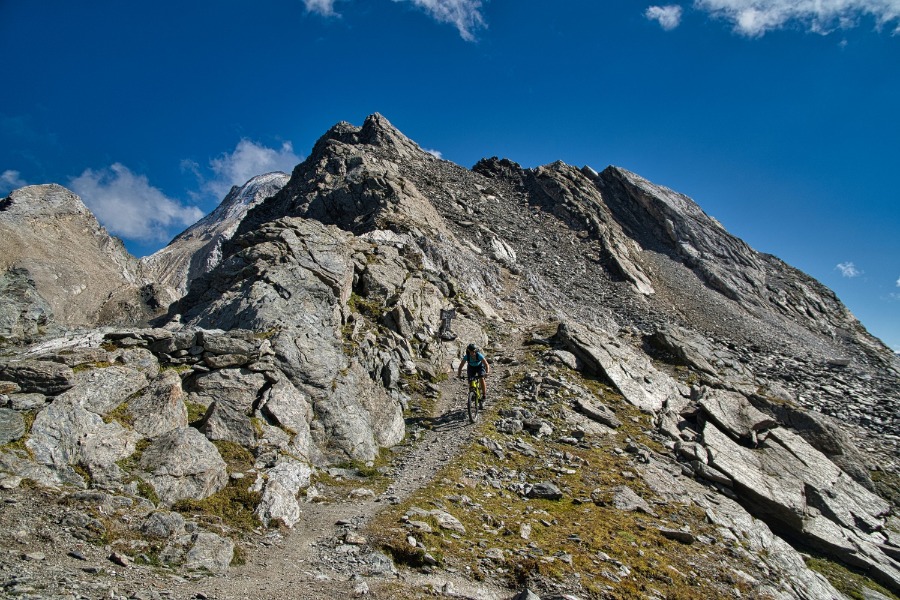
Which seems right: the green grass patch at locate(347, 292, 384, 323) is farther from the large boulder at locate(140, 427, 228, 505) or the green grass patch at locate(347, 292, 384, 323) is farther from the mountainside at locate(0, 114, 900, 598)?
the large boulder at locate(140, 427, 228, 505)

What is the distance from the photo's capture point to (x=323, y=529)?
32.5 feet

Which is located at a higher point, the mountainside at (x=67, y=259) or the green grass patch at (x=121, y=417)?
the mountainside at (x=67, y=259)

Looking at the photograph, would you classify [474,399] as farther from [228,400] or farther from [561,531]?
[228,400]

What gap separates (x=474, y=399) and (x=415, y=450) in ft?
14.8

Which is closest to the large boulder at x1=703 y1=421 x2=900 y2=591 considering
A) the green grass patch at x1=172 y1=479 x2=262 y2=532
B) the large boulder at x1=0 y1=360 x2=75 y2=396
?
the green grass patch at x1=172 y1=479 x2=262 y2=532

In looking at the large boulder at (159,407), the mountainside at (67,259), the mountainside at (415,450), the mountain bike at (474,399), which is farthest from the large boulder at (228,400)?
the mountainside at (67,259)

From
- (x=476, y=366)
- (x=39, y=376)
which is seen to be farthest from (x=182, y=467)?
(x=476, y=366)

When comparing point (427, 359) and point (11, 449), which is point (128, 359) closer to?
point (11, 449)

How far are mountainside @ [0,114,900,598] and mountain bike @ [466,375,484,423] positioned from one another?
66 centimetres

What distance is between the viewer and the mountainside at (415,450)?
8516 millimetres

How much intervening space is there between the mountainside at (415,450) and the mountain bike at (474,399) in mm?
656

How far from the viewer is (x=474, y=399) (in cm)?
2056

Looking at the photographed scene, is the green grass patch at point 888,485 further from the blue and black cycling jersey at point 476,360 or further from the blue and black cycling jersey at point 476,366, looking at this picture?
the blue and black cycling jersey at point 476,360

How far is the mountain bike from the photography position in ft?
64.3
